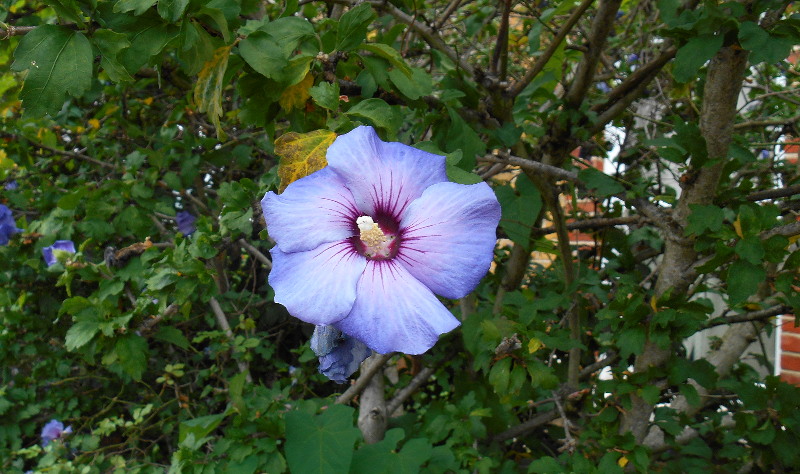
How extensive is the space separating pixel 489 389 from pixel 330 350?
121 centimetres

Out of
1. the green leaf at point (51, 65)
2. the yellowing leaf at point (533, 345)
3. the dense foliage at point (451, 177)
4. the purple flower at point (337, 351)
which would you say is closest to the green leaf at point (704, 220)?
the dense foliage at point (451, 177)

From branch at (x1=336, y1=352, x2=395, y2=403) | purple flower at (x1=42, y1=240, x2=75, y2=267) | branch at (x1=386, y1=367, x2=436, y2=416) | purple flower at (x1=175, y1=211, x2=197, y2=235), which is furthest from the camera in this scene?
purple flower at (x1=175, y1=211, x2=197, y2=235)

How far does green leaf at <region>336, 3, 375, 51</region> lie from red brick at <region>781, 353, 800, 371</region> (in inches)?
116

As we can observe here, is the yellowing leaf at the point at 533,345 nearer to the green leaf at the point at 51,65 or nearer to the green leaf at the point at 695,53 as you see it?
the green leaf at the point at 695,53

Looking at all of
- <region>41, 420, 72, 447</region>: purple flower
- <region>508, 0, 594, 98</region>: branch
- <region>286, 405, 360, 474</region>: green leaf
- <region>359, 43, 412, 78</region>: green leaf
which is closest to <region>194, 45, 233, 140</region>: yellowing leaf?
<region>359, 43, 412, 78</region>: green leaf

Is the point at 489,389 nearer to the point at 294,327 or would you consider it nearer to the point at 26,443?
the point at 294,327

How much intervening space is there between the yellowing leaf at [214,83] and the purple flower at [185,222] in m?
1.39

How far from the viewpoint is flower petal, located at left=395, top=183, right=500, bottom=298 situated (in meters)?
0.75

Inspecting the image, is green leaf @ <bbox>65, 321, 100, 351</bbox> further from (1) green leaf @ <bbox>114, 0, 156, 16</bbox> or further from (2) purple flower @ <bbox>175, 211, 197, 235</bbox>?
(2) purple flower @ <bbox>175, 211, 197, 235</bbox>

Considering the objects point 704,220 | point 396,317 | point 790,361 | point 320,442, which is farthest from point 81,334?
point 790,361

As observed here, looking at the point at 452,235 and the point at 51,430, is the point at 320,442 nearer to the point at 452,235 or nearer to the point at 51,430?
the point at 452,235

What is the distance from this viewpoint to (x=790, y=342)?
2914 mm

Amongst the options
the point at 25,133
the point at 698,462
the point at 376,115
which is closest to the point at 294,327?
the point at 25,133

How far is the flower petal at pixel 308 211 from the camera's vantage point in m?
0.74
